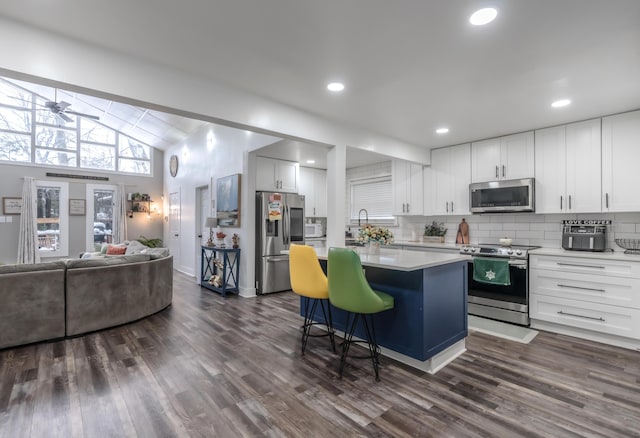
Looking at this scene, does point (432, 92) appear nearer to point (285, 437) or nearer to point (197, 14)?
point (197, 14)

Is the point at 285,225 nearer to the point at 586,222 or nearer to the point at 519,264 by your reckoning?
the point at 519,264

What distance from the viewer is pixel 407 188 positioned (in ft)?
18.0

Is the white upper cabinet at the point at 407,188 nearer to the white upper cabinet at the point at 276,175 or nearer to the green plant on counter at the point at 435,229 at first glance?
the green plant on counter at the point at 435,229

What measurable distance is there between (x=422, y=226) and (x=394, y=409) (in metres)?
3.90

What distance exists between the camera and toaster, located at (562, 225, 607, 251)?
3580 mm

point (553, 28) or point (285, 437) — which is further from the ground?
point (553, 28)

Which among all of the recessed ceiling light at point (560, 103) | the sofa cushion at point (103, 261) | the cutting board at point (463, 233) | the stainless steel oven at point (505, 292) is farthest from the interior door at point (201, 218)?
the recessed ceiling light at point (560, 103)

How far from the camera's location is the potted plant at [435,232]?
5133 mm

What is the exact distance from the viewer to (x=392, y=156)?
4.64 meters

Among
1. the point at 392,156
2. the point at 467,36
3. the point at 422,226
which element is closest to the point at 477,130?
the point at 392,156

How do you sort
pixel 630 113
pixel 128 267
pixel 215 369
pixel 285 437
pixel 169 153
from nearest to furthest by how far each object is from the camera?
pixel 285 437 < pixel 215 369 < pixel 630 113 < pixel 128 267 < pixel 169 153

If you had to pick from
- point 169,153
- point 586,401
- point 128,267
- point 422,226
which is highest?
point 169,153

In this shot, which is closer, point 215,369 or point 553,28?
point 553,28

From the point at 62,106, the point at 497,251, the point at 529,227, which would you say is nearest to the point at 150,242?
the point at 62,106
